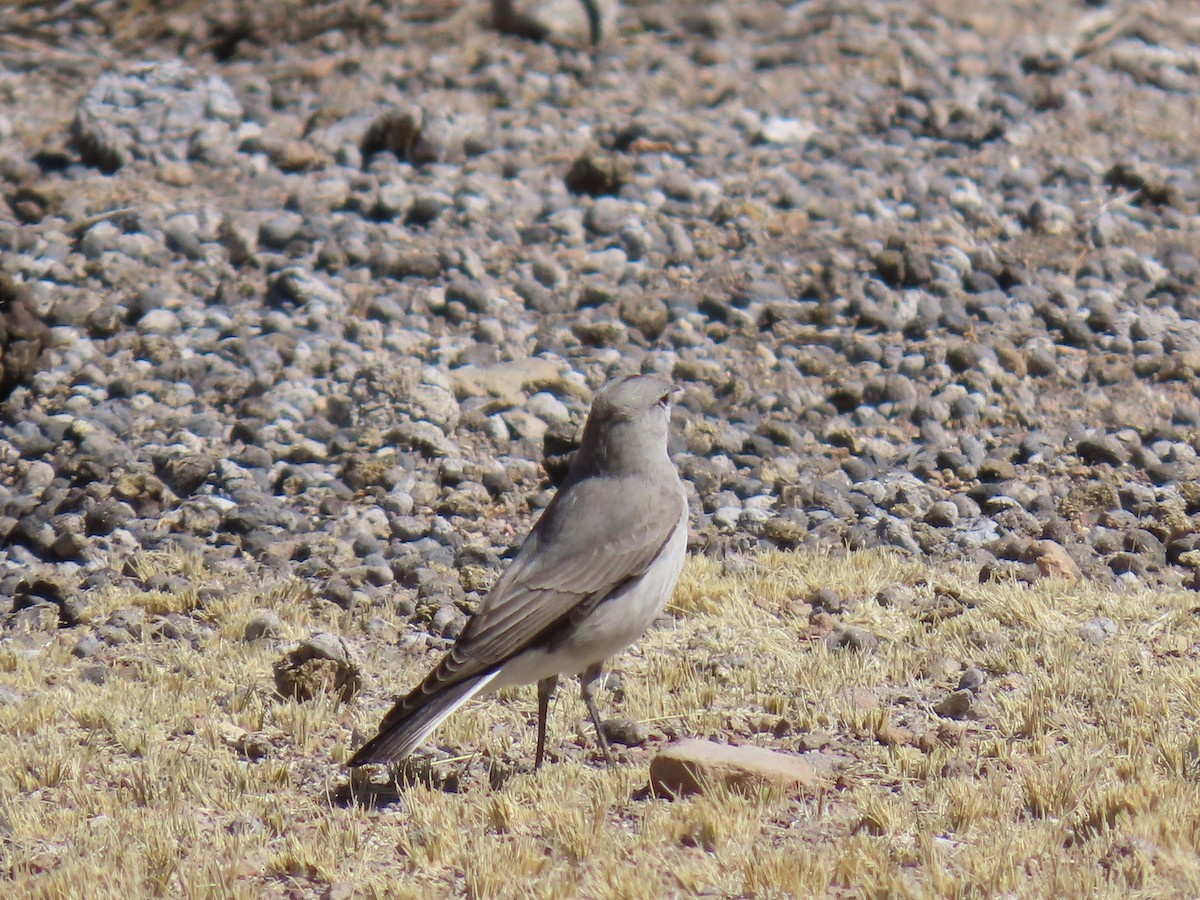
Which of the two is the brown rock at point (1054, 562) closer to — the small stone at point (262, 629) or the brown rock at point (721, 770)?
the brown rock at point (721, 770)

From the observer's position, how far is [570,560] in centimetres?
597

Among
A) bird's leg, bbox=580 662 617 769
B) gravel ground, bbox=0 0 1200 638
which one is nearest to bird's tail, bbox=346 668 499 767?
bird's leg, bbox=580 662 617 769

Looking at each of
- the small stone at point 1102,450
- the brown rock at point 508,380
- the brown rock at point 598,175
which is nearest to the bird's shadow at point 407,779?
the brown rock at point 508,380

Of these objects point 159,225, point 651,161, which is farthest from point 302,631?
point 651,161

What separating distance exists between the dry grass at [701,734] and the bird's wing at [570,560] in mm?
496

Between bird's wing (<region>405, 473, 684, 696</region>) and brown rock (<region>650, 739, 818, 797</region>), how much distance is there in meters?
0.69

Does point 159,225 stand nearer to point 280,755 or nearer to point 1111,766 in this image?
point 280,755

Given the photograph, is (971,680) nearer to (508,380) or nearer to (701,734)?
(701,734)

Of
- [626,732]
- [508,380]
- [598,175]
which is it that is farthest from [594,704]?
[598,175]

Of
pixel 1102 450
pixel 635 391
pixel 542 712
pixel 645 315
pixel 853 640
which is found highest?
pixel 635 391

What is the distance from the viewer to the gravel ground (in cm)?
804

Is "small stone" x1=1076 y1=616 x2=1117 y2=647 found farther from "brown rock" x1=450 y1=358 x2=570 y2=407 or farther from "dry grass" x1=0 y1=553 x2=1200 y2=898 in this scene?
"brown rock" x1=450 y1=358 x2=570 y2=407

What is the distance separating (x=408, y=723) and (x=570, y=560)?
0.97m

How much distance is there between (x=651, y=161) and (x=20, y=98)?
189 inches
